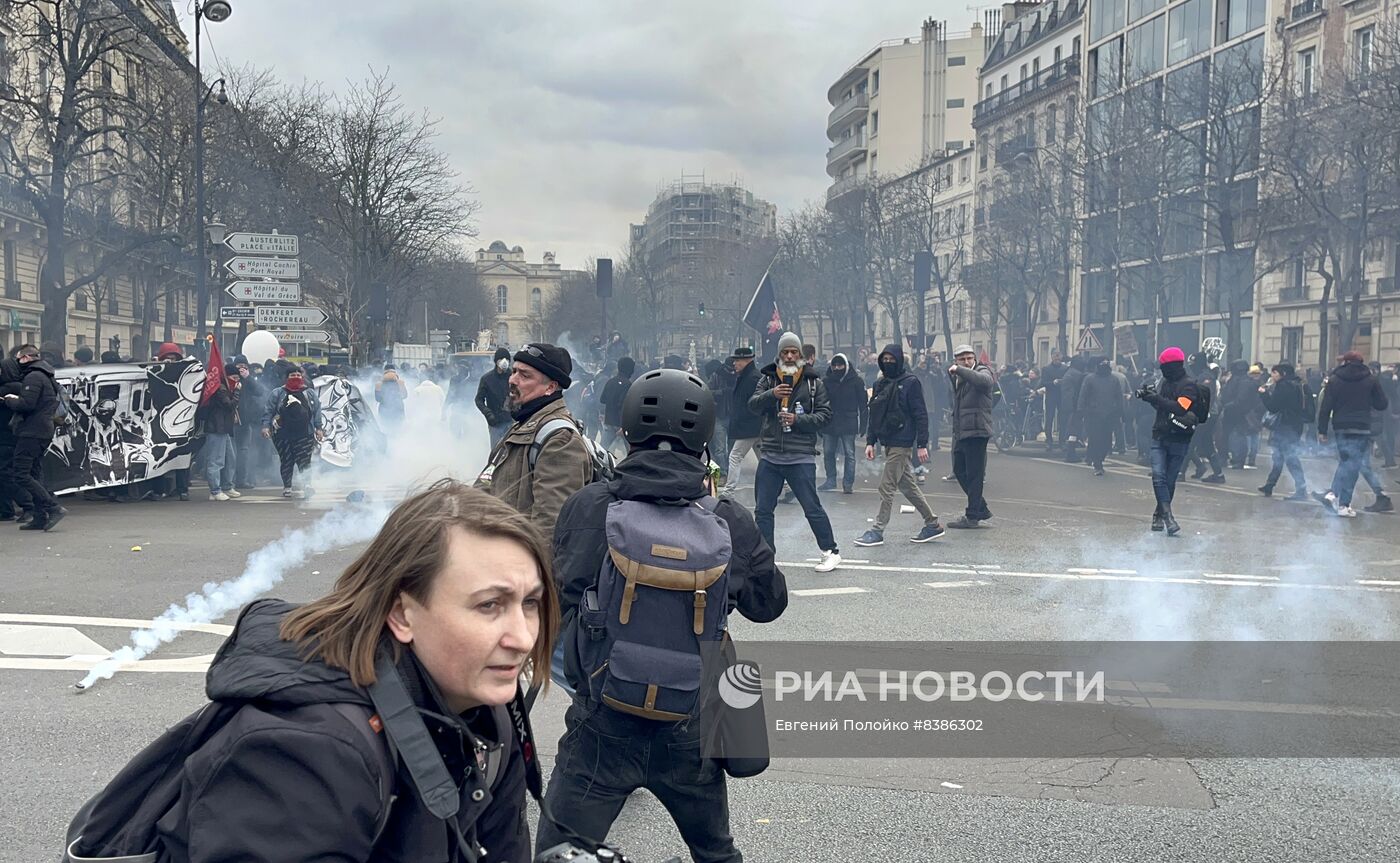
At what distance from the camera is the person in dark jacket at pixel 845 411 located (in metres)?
15.0

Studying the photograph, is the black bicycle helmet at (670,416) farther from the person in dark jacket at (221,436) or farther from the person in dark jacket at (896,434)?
the person in dark jacket at (221,436)

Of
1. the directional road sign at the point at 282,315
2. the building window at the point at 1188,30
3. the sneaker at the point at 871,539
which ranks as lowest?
the sneaker at the point at 871,539

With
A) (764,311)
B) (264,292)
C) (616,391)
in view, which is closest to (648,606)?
(616,391)

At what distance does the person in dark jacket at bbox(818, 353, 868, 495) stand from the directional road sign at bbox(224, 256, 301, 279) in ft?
30.7

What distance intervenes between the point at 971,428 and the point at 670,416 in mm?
9063

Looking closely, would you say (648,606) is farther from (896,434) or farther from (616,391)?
(616,391)

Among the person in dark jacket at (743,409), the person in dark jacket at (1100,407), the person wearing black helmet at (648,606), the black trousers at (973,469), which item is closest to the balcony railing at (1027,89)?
the person in dark jacket at (1100,407)

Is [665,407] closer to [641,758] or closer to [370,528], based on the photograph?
[641,758]

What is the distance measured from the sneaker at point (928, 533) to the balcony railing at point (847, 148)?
248 feet

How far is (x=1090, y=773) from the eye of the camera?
15.9 feet

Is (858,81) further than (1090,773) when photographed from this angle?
Yes

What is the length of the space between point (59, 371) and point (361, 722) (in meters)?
13.5

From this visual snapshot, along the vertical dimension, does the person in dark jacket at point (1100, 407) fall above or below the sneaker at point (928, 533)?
above

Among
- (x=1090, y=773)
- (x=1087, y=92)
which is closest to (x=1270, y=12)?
(x=1087, y=92)
